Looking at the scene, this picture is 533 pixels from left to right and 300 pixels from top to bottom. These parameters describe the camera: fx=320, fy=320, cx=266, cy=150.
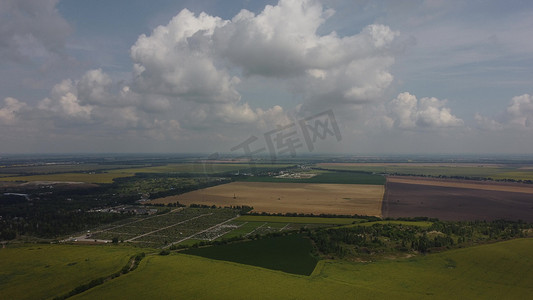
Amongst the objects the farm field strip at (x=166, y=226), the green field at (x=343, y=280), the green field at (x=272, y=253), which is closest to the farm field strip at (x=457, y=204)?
the green field at (x=343, y=280)

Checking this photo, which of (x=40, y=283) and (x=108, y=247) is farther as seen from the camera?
(x=108, y=247)

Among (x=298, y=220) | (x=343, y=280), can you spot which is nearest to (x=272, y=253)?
(x=343, y=280)

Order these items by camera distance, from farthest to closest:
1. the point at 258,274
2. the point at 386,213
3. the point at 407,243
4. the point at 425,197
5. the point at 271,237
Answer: the point at 425,197 < the point at 386,213 < the point at 271,237 < the point at 407,243 < the point at 258,274

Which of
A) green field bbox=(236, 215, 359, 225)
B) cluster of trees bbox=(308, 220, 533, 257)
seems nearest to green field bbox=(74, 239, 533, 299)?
cluster of trees bbox=(308, 220, 533, 257)

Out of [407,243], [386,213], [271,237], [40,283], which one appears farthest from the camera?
[386,213]

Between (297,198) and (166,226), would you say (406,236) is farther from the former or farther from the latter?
(297,198)

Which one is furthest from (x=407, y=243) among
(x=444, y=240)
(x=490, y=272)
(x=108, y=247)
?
(x=108, y=247)

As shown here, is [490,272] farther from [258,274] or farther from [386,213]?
[386,213]
